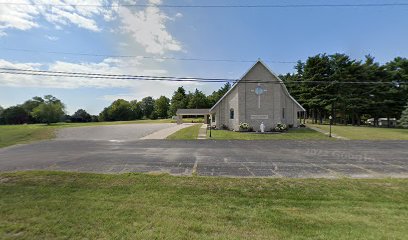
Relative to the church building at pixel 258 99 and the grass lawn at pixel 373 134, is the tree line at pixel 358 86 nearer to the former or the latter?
the grass lawn at pixel 373 134

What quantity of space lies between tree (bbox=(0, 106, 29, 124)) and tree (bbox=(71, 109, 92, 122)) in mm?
16583

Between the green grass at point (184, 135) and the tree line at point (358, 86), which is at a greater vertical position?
the tree line at point (358, 86)

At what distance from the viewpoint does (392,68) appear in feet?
159

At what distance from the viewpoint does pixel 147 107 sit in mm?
123312

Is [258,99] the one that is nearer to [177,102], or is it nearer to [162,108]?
[177,102]

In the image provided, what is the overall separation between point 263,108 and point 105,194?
27085 millimetres

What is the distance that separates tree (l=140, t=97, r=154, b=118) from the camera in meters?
119

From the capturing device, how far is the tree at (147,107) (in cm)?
11874

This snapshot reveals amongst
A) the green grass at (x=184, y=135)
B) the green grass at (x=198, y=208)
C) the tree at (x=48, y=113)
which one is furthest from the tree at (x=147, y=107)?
the green grass at (x=198, y=208)

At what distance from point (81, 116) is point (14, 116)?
902 inches

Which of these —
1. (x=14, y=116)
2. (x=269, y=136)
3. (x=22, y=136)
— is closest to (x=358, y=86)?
(x=269, y=136)

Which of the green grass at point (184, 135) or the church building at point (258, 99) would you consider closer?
the green grass at point (184, 135)

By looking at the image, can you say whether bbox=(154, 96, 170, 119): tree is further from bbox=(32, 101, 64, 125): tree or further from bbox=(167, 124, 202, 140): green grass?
bbox=(167, 124, 202, 140): green grass

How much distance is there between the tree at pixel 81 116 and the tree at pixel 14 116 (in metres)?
16.6
